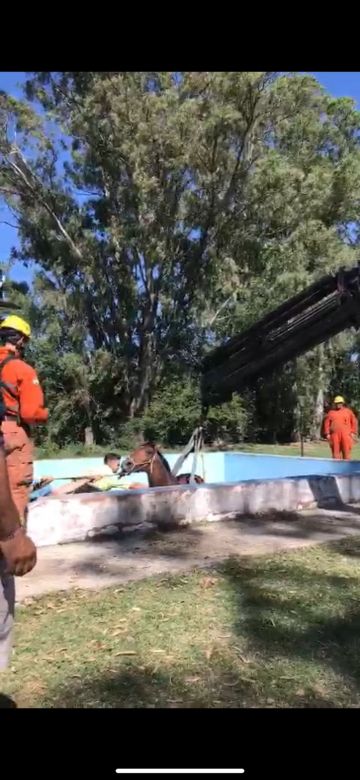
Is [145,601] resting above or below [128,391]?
below

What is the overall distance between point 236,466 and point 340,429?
4841 mm

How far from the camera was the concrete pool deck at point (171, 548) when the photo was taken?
569 cm

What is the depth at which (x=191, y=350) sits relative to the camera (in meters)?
24.6

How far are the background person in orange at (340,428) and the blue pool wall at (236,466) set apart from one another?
1.03 feet

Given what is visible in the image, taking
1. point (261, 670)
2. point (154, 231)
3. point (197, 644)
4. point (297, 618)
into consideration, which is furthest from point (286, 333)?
point (154, 231)

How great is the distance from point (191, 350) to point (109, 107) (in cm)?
852

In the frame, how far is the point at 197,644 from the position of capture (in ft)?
13.8

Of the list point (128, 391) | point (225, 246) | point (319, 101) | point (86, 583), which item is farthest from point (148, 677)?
point (319, 101)

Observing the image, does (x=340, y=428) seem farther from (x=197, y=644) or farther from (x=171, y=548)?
(x=197, y=644)

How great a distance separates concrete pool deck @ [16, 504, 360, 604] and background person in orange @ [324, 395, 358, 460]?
3527mm

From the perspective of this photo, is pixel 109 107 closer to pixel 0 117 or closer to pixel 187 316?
pixel 0 117

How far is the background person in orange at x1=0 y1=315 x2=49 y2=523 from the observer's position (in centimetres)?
453

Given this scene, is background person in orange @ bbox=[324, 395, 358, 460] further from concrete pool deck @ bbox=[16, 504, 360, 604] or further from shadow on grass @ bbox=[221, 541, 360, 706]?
shadow on grass @ bbox=[221, 541, 360, 706]

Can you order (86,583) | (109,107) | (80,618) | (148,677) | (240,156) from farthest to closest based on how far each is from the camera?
(240,156) → (109,107) → (86,583) → (80,618) → (148,677)
